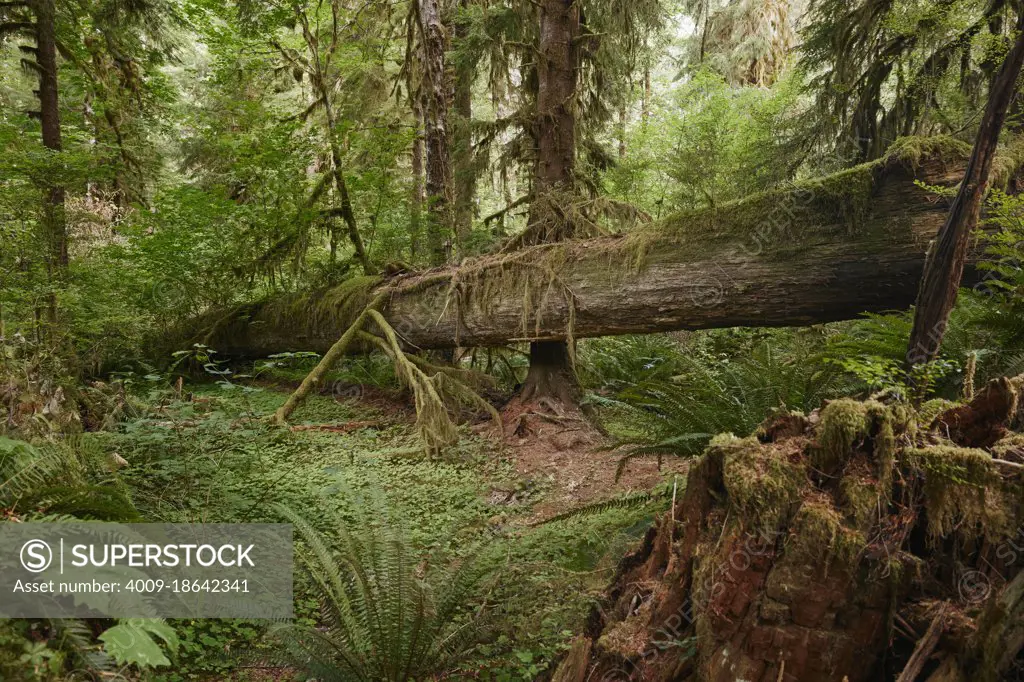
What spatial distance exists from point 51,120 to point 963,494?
30.0 feet

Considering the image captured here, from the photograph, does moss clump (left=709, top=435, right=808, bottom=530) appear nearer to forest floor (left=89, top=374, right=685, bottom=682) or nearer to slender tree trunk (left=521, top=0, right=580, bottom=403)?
forest floor (left=89, top=374, right=685, bottom=682)

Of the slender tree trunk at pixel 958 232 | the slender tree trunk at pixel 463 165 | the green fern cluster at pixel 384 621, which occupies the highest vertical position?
the slender tree trunk at pixel 463 165

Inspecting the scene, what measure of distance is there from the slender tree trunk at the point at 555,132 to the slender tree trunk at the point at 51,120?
5.36 meters

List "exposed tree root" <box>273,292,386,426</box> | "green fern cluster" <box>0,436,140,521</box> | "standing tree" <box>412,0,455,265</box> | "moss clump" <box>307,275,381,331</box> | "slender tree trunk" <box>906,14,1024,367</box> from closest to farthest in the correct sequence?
"green fern cluster" <box>0,436,140,521</box>
"slender tree trunk" <box>906,14,1024,367</box>
"exposed tree root" <box>273,292,386,426</box>
"moss clump" <box>307,275,381,331</box>
"standing tree" <box>412,0,455,265</box>

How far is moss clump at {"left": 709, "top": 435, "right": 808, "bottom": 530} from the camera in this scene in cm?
170

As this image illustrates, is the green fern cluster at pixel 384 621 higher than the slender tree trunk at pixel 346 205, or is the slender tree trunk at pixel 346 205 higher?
the slender tree trunk at pixel 346 205

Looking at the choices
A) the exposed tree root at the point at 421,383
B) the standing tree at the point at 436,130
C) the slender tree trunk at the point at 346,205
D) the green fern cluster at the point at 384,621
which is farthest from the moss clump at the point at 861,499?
the slender tree trunk at the point at 346,205

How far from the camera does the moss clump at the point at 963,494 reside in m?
1.53

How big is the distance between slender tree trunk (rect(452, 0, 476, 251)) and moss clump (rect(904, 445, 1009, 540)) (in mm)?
6248

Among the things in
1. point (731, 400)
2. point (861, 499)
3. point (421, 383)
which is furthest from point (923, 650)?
point (421, 383)

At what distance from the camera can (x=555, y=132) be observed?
634cm

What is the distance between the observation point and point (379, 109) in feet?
42.0

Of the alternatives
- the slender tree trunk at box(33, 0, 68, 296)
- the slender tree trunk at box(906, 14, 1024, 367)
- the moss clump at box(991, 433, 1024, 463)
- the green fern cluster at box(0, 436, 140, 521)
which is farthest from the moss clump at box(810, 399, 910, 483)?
the slender tree trunk at box(33, 0, 68, 296)

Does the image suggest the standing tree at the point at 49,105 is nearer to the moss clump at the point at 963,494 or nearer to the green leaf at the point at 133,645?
the green leaf at the point at 133,645
